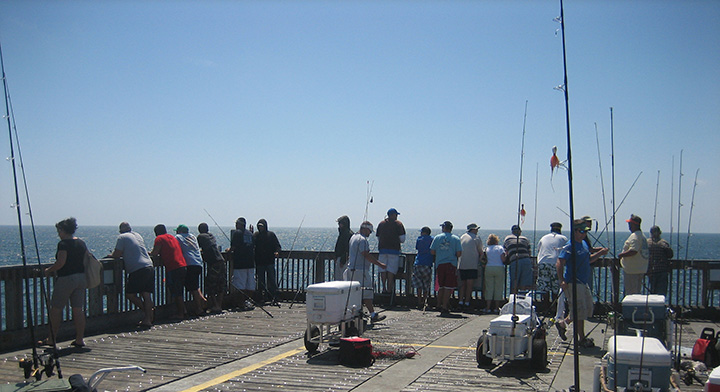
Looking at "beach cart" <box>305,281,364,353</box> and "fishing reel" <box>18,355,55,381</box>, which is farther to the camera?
"beach cart" <box>305,281,364,353</box>

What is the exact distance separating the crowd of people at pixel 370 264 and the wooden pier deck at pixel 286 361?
640mm

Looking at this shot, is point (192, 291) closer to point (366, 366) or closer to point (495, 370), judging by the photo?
point (366, 366)

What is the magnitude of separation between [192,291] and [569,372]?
22.3ft

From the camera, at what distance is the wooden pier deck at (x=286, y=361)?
6.53 meters

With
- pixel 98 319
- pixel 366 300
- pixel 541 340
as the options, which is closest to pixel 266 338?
pixel 366 300

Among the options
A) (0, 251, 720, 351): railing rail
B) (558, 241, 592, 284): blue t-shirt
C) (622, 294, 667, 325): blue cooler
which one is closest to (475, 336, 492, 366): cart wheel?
(0, 251, 720, 351): railing rail

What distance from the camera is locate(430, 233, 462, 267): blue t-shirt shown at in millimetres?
11820

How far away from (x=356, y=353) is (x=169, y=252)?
4.82m

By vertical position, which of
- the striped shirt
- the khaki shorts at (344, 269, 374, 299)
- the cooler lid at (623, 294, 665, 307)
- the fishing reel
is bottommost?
the fishing reel

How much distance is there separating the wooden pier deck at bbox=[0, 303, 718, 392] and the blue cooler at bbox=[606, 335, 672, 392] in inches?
45.3

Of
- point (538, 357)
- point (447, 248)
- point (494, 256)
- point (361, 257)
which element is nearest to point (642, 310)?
point (538, 357)

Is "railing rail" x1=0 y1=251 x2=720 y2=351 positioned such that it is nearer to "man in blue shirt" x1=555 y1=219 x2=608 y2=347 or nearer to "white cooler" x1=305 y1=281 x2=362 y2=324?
"man in blue shirt" x1=555 y1=219 x2=608 y2=347

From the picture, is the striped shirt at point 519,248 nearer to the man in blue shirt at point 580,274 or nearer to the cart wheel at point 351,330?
the man in blue shirt at point 580,274

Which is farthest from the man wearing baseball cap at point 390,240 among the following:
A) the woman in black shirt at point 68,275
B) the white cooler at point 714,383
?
the white cooler at point 714,383
